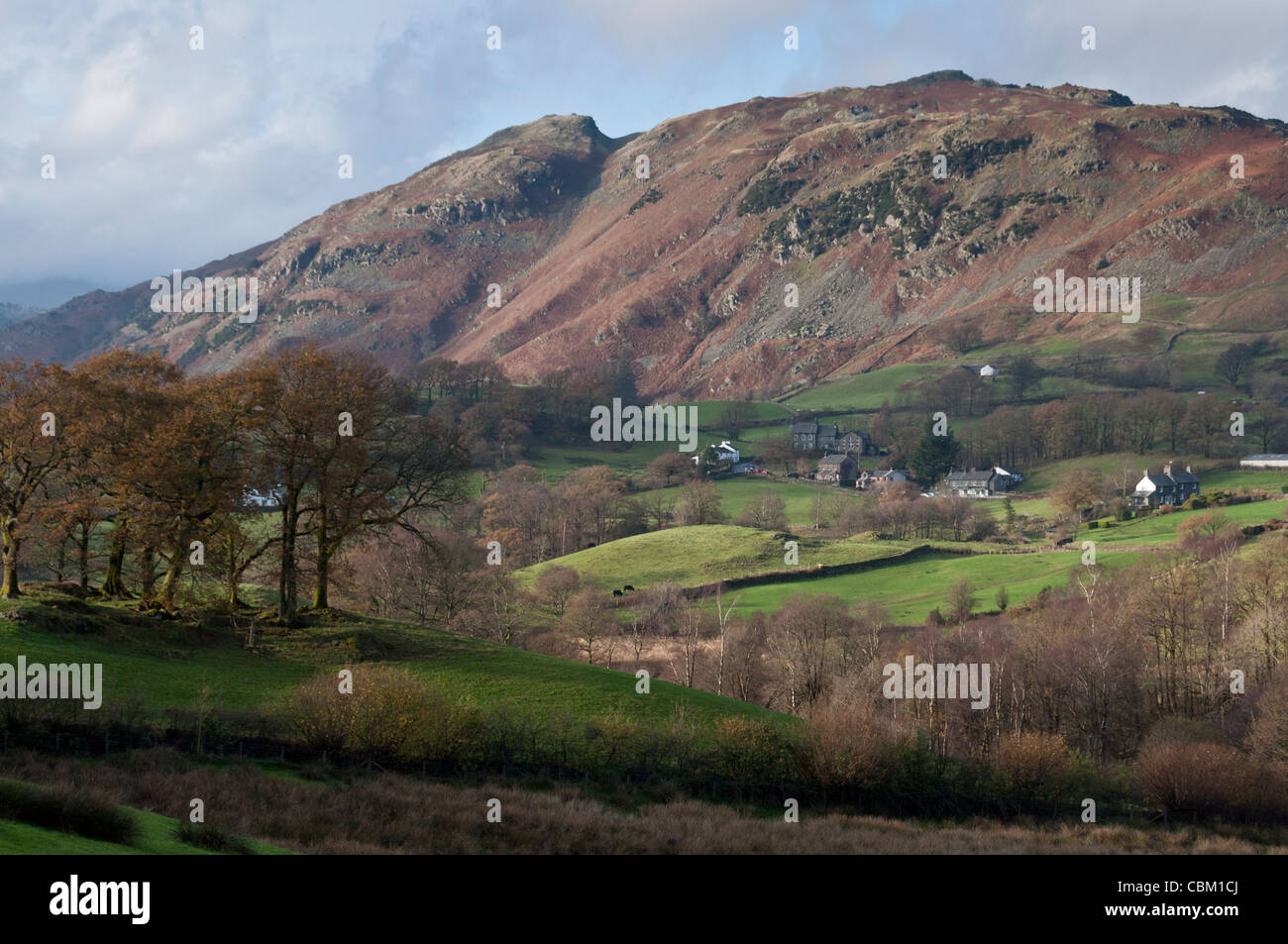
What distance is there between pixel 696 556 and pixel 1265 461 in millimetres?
100831

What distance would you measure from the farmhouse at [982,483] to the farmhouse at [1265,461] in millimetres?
35042

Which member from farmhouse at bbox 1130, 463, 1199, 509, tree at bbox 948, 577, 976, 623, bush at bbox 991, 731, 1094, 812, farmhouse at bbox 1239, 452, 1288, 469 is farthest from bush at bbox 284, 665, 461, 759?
farmhouse at bbox 1239, 452, 1288, 469

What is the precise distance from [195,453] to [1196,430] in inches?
6668

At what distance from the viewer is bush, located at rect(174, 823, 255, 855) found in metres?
20.0

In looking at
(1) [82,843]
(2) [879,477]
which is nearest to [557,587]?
(1) [82,843]

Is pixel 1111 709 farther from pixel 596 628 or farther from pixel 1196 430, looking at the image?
pixel 1196 430

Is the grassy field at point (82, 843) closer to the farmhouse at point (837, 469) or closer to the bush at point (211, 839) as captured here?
the bush at point (211, 839)

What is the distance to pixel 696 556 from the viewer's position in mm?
110062

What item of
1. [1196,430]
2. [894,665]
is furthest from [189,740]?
[1196,430]

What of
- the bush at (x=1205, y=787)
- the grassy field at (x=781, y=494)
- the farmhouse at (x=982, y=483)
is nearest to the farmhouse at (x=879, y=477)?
the grassy field at (x=781, y=494)

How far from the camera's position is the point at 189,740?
29922 millimetres

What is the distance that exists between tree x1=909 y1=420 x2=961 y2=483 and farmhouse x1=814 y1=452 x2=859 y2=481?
11.7 metres

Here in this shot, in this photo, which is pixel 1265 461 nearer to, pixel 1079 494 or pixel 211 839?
pixel 1079 494

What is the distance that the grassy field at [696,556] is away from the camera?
103500mm
